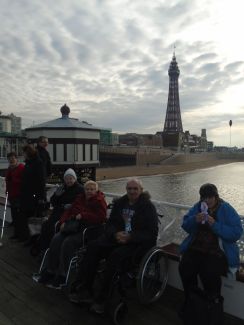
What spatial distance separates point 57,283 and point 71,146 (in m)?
3.77

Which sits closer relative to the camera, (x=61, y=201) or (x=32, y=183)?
(x=61, y=201)

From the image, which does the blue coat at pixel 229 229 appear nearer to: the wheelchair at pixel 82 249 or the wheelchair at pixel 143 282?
the wheelchair at pixel 143 282

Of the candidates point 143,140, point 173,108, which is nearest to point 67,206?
point 143,140

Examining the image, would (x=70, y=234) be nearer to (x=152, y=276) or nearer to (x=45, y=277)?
(x=45, y=277)

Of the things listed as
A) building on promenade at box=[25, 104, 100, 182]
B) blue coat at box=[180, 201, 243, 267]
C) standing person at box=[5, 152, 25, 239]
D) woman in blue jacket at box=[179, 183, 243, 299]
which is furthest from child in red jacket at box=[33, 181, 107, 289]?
building on promenade at box=[25, 104, 100, 182]

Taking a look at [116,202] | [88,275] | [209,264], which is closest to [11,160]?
[116,202]

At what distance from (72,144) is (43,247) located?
304cm

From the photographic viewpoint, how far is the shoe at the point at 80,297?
3246 mm

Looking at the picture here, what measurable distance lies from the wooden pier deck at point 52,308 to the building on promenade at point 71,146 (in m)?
3.18

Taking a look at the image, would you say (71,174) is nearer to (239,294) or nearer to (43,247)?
(43,247)

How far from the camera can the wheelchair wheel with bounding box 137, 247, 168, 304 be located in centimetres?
326

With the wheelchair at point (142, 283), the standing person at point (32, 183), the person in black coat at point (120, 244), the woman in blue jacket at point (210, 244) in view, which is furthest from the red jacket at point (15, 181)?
the woman in blue jacket at point (210, 244)

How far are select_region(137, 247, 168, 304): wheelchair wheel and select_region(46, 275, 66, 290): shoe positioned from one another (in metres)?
0.90

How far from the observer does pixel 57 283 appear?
3709 mm
